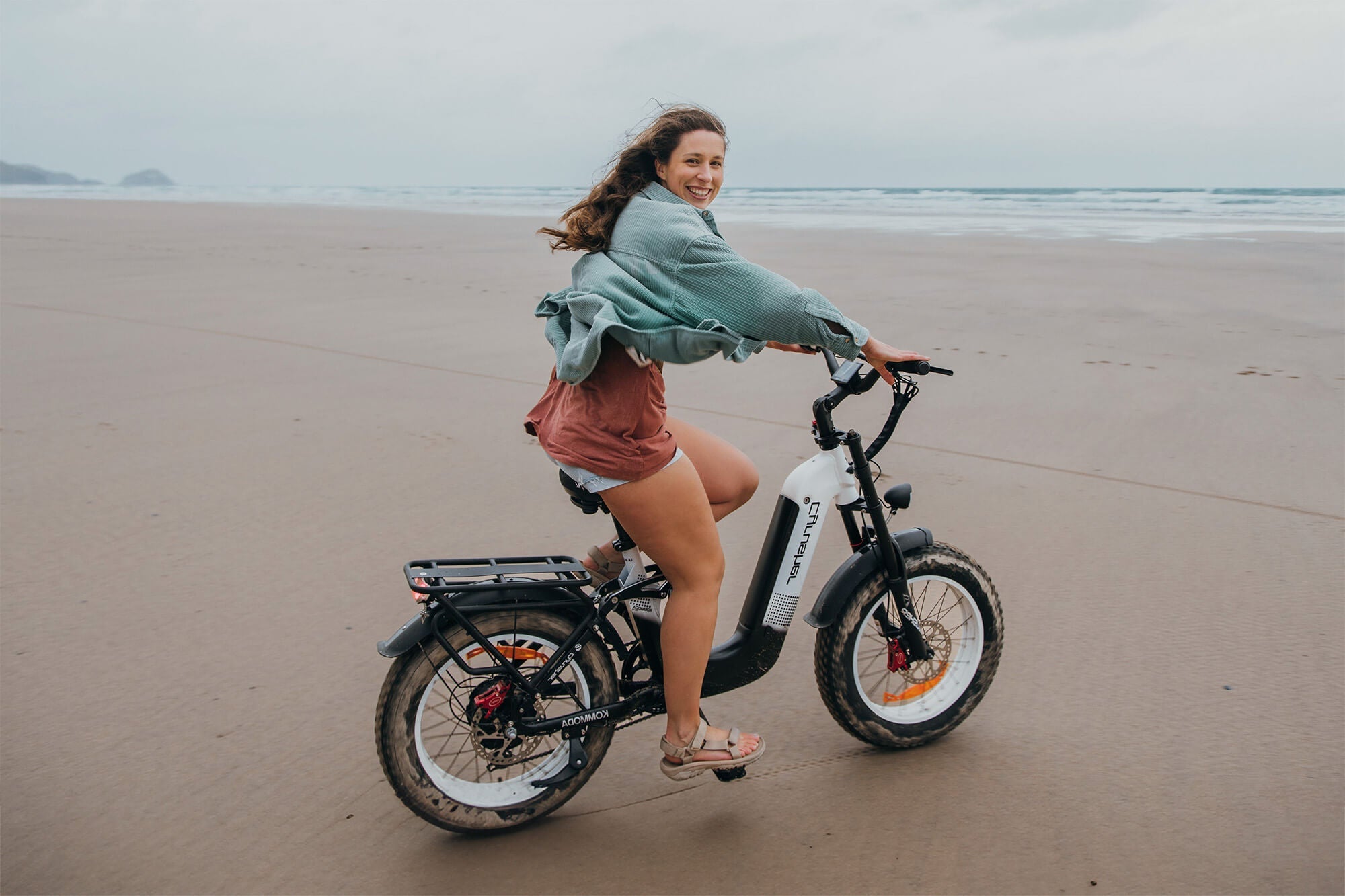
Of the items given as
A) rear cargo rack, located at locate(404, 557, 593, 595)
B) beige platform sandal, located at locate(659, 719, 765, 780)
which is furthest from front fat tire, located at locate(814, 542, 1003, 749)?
rear cargo rack, located at locate(404, 557, 593, 595)

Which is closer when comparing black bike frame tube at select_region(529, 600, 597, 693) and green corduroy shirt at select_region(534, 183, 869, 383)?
green corduroy shirt at select_region(534, 183, 869, 383)

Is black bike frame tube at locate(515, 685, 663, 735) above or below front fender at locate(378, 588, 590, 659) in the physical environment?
below

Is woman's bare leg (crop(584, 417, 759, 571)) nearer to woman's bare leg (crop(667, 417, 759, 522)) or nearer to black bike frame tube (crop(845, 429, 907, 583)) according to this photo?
woman's bare leg (crop(667, 417, 759, 522))

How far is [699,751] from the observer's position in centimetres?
262

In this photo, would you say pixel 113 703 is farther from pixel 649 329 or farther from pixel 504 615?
pixel 649 329

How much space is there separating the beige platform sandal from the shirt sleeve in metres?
1.08

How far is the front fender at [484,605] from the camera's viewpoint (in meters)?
2.35

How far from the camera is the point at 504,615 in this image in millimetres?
2424

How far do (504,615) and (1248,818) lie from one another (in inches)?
77.5

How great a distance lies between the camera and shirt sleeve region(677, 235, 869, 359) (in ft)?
7.16

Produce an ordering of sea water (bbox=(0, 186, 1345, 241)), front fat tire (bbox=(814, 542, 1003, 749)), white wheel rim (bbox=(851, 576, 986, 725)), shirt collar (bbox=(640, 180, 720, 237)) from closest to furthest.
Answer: shirt collar (bbox=(640, 180, 720, 237)) → front fat tire (bbox=(814, 542, 1003, 749)) → white wheel rim (bbox=(851, 576, 986, 725)) → sea water (bbox=(0, 186, 1345, 241))

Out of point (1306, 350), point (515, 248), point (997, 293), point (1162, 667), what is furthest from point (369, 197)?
point (1162, 667)

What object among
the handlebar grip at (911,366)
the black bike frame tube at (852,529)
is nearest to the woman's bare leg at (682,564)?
the black bike frame tube at (852,529)

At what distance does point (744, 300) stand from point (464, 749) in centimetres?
133
